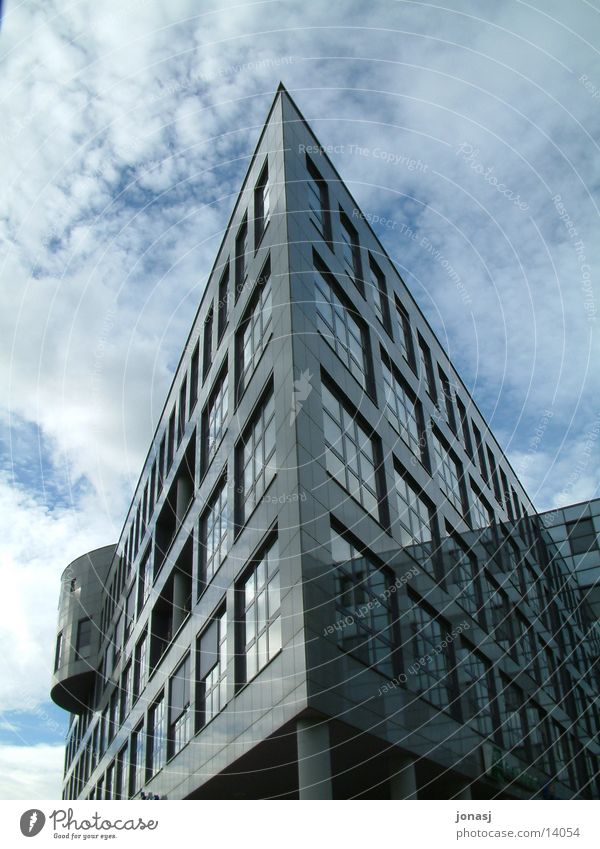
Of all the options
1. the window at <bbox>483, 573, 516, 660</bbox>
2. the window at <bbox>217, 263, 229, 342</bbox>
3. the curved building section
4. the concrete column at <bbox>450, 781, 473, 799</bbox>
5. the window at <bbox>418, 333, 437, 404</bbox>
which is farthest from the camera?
the curved building section

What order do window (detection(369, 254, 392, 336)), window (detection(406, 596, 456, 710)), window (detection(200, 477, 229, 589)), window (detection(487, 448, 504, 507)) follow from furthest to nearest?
window (detection(487, 448, 504, 507))
window (detection(369, 254, 392, 336))
window (detection(200, 477, 229, 589))
window (detection(406, 596, 456, 710))

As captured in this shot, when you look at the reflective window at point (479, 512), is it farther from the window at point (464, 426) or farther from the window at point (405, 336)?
the window at point (405, 336)

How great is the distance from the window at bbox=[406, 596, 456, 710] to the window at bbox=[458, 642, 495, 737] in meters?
1.64

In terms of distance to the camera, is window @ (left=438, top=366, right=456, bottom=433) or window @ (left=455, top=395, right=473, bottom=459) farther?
window @ (left=455, top=395, right=473, bottom=459)

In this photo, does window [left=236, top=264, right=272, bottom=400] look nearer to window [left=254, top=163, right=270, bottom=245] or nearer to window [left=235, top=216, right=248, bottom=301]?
window [left=235, top=216, right=248, bottom=301]

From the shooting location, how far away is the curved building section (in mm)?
60094

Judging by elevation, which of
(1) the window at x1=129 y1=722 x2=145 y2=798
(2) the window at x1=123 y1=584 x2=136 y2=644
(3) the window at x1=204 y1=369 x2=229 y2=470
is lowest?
(1) the window at x1=129 y1=722 x2=145 y2=798

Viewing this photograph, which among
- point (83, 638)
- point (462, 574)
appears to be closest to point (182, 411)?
point (462, 574)

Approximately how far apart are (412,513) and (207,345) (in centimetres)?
1255

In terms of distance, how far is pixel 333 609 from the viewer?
20375mm

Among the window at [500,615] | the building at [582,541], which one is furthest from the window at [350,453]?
the building at [582,541]

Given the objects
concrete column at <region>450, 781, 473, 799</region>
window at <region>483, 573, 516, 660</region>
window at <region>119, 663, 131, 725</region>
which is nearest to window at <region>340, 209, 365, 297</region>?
window at <region>483, 573, 516, 660</region>

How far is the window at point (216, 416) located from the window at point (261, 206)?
5.73m

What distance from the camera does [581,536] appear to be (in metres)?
57.3
